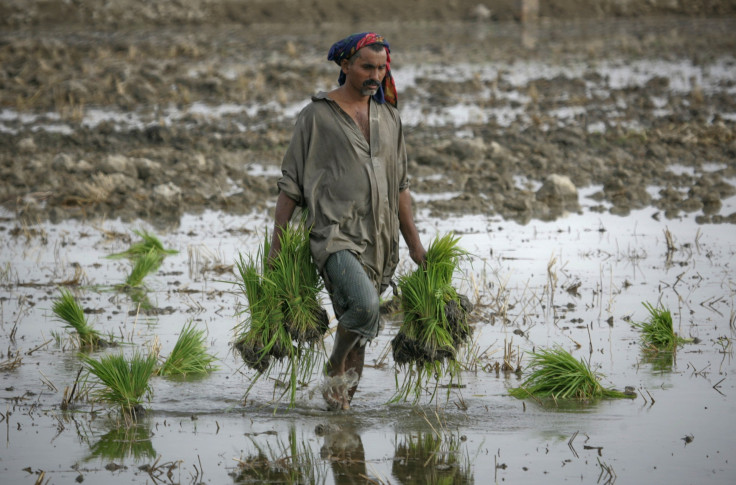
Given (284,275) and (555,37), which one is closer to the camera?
(284,275)

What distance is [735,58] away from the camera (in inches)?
925

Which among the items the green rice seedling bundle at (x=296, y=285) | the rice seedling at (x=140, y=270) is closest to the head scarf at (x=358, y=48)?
the green rice seedling bundle at (x=296, y=285)

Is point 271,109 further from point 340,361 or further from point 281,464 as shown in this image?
point 281,464

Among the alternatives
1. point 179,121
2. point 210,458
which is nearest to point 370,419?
point 210,458

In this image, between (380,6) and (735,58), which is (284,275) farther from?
(380,6)

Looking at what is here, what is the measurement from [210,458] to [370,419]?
0.94 meters

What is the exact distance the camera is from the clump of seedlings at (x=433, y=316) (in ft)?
16.8

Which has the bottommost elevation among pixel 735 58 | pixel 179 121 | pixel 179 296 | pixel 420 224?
pixel 179 296

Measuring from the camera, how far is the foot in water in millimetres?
5312

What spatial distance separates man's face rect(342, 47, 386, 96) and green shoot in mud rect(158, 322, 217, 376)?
183cm

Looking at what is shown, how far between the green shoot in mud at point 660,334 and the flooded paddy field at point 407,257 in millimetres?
107

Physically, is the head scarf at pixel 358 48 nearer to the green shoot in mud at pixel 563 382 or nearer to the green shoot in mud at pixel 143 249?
the green shoot in mud at pixel 563 382

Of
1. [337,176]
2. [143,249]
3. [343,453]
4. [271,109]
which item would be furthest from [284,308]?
[271,109]

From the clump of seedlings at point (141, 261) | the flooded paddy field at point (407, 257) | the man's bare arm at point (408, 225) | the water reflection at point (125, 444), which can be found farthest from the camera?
the clump of seedlings at point (141, 261)
